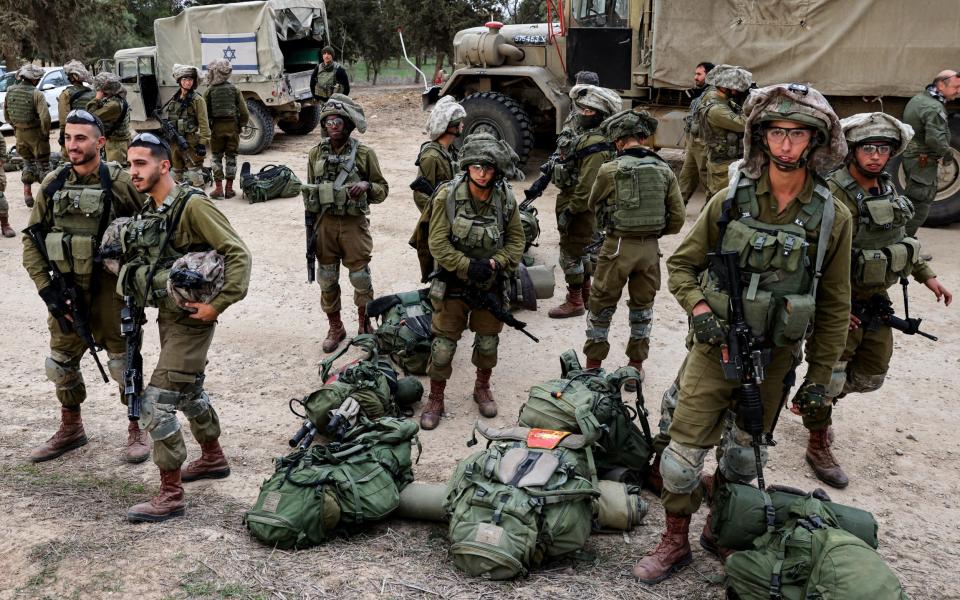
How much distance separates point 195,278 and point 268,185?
7531 millimetres

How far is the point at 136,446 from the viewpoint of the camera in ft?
16.3

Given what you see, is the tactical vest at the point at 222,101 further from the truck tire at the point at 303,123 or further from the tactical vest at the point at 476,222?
the tactical vest at the point at 476,222

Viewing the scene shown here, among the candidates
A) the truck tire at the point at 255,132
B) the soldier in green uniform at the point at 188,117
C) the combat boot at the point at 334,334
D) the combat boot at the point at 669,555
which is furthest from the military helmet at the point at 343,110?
the truck tire at the point at 255,132

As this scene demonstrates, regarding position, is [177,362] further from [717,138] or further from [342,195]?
[717,138]

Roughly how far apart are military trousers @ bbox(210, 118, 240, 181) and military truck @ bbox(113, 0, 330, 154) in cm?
297

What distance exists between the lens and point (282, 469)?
4.14 metres

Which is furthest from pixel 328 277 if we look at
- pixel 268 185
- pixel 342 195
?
pixel 268 185

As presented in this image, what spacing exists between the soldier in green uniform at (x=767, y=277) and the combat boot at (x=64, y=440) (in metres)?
3.57

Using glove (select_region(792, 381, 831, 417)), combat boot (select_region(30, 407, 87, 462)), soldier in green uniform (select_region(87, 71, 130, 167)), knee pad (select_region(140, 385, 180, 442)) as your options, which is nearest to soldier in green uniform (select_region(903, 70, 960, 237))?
glove (select_region(792, 381, 831, 417))

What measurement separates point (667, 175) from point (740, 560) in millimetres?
2845

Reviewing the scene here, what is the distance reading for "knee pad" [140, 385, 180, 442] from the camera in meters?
4.14

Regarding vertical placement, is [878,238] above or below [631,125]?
below

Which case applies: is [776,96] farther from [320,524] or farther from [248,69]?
[248,69]

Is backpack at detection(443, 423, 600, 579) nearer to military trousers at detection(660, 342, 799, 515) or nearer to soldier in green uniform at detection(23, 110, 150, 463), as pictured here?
military trousers at detection(660, 342, 799, 515)
